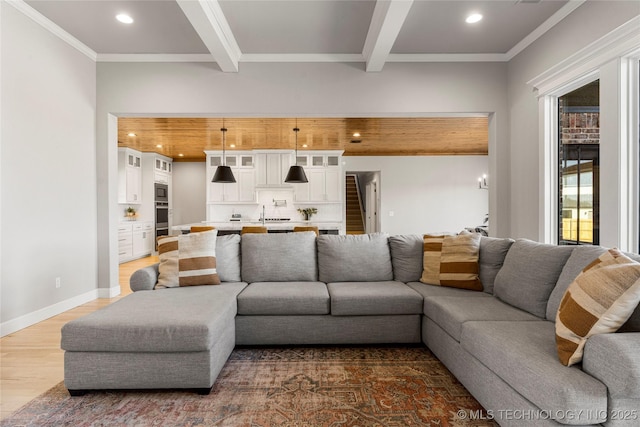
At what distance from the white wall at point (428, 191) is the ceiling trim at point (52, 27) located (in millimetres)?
5919

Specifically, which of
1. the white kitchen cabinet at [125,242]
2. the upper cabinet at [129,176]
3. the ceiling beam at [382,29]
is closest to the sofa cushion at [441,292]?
the ceiling beam at [382,29]

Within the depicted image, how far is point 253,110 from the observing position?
14.1ft

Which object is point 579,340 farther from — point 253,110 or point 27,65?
point 27,65

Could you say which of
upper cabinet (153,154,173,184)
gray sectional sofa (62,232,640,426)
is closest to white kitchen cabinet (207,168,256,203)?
upper cabinet (153,154,173,184)

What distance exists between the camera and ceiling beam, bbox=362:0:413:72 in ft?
9.24

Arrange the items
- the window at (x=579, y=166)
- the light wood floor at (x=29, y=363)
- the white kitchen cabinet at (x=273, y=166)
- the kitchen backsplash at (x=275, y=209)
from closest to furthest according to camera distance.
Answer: the light wood floor at (x=29, y=363), the window at (x=579, y=166), the white kitchen cabinet at (x=273, y=166), the kitchen backsplash at (x=275, y=209)

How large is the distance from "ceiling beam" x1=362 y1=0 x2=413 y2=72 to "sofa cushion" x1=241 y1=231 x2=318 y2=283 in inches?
82.2

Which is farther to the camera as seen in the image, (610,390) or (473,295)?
(473,295)

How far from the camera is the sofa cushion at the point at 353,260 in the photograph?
3205mm

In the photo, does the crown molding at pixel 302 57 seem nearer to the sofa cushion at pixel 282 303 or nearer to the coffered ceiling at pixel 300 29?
the coffered ceiling at pixel 300 29

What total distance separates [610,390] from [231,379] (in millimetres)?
1985

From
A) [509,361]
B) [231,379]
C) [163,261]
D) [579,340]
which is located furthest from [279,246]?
[579,340]

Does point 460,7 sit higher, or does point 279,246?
point 460,7

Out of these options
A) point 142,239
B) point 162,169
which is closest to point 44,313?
point 142,239
